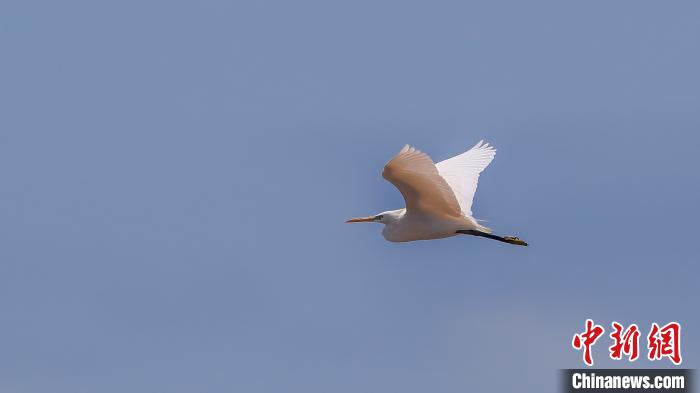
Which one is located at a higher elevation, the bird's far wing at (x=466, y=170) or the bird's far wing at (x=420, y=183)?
the bird's far wing at (x=466, y=170)

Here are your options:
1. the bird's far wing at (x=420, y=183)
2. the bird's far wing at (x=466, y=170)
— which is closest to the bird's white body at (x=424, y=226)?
the bird's far wing at (x=420, y=183)

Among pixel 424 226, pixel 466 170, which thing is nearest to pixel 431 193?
pixel 424 226

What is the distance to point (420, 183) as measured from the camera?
58.2 feet

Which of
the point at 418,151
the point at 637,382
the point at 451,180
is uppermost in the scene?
the point at 451,180

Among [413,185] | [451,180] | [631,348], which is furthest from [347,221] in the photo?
[631,348]

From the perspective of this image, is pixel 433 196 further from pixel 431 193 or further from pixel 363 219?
pixel 363 219

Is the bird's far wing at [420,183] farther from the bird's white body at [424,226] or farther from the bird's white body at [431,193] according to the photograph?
the bird's white body at [424,226]

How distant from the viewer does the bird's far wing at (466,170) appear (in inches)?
805

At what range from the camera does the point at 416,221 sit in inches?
760

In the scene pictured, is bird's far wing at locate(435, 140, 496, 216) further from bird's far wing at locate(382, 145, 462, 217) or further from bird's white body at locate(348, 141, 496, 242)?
bird's far wing at locate(382, 145, 462, 217)

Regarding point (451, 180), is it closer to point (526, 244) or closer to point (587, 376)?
point (526, 244)

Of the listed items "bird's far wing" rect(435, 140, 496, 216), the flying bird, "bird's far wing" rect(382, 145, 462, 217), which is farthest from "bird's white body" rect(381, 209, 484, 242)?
"bird's far wing" rect(435, 140, 496, 216)

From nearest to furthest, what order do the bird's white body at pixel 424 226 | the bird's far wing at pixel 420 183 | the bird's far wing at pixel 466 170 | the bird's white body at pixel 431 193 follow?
the bird's far wing at pixel 420 183
the bird's white body at pixel 431 193
the bird's white body at pixel 424 226
the bird's far wing at pixel 466 170

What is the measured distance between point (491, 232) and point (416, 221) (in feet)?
4.18
